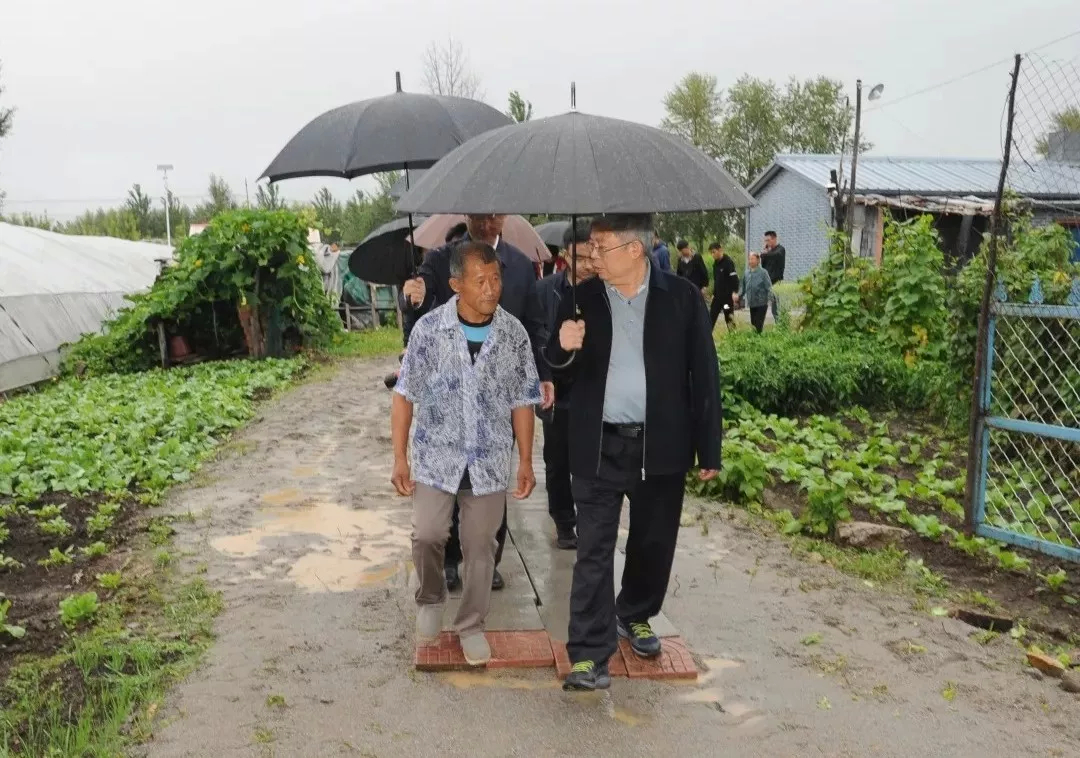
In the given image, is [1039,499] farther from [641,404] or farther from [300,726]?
[300,726]

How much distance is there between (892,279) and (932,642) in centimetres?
810

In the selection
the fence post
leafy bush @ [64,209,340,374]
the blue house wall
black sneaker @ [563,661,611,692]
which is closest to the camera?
black sneaker @ [563,661,611,692]

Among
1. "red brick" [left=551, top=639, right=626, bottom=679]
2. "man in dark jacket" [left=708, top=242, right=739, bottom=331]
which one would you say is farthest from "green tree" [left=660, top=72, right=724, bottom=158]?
"red brick" [left=551, top=639, right=626, bottom=679]

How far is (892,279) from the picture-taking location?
11.9 metres

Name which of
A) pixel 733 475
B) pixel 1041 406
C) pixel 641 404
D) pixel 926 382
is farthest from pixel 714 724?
pixel 926 382

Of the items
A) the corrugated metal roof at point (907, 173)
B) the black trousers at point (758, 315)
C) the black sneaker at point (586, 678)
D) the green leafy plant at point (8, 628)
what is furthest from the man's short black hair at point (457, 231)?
the corrugated metal roof at point (907, 173)

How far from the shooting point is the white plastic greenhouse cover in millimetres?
14531

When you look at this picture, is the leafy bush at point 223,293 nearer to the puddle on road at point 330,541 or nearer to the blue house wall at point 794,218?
the puddle on road at point 330,541

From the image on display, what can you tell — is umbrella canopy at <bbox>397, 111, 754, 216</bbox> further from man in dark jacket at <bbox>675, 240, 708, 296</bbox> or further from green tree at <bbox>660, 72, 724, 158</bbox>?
green tree at <bbox>660, 72, 724, 158</bbox>

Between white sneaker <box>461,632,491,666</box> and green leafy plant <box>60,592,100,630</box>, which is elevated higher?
white sneaker <box>461,632,491,666</box>

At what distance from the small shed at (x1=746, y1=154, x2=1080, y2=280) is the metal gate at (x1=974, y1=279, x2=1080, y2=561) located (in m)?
10.7

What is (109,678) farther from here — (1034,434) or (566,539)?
(1034,434)

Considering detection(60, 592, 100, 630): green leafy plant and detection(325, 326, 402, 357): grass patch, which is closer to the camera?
detection(60, 592, 100, 630): green leafy plant

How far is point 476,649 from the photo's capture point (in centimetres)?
398
